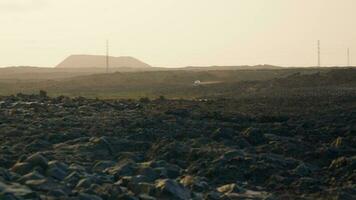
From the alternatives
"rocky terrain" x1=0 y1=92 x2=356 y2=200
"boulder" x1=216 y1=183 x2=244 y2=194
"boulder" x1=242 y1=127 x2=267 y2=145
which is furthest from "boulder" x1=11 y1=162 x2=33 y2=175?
"boulder" x1=242 y1=127 x2=267 y2=145

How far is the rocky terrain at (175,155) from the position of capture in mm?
12305

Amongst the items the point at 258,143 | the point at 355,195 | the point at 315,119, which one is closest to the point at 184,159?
the point at 258,143

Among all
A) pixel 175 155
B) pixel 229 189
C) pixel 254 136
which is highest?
pixel 254 136

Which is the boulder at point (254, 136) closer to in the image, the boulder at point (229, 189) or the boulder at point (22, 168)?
the boulder at point (229, 189)

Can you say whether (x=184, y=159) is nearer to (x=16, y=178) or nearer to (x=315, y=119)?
(x=16, y=178)

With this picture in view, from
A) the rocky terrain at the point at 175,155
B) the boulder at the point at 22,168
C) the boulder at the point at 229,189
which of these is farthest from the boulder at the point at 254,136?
the boulder at the point at 22,168

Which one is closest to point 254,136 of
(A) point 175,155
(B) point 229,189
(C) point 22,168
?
(A) point 175,155

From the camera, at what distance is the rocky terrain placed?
1230 centimetres

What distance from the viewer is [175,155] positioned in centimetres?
1661

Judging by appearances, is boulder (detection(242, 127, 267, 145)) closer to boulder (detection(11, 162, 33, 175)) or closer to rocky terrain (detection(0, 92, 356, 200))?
rocky terrain (detection(0, 92, 356, 200))

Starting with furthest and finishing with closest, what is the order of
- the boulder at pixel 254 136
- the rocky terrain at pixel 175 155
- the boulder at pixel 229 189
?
the boulder at pixel 254 136 → the boulder at pixel 229 189 → the rocky terrain at pixel 175 155

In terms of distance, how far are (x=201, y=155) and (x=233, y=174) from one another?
192 centimetres

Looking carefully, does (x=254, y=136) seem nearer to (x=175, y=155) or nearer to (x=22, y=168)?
(x=175, y=155)

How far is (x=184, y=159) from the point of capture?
16250 mm
